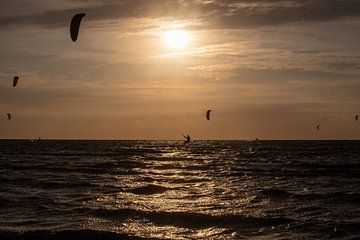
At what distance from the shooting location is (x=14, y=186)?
24.6 m

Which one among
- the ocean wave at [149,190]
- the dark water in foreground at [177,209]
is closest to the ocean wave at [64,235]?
the dark water in foreground at [177,209]

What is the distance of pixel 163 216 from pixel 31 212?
3802mm

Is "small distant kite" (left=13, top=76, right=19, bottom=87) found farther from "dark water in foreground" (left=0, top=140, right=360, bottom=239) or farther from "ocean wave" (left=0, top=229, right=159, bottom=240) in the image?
"ocean wave" (left=0, top=229, right=159, bottom=240)

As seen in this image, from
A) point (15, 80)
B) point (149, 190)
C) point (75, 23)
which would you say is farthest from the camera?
point (149, 190)

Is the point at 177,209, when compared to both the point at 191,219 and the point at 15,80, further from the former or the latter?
the point at 15,80

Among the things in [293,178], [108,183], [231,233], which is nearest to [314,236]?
[231,233]

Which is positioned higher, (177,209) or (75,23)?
(75,23)

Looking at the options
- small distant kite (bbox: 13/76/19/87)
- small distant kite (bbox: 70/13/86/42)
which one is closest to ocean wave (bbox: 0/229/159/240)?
small distant kite (bbox: 70/13/86/42)

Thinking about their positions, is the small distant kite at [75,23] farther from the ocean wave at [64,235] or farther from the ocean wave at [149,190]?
the ocean wave at [149,190]

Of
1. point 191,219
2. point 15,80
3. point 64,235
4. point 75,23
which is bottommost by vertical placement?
point 191,219

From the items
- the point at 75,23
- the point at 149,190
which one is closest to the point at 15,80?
the point at 149,190

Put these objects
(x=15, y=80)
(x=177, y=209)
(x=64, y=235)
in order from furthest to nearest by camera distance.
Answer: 1. (x=15, y=80)
2. (x=177, y=209)
3. (x=64, y=235)

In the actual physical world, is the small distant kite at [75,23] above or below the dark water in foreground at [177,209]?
above

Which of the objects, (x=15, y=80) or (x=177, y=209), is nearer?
(x=177, y=209)
